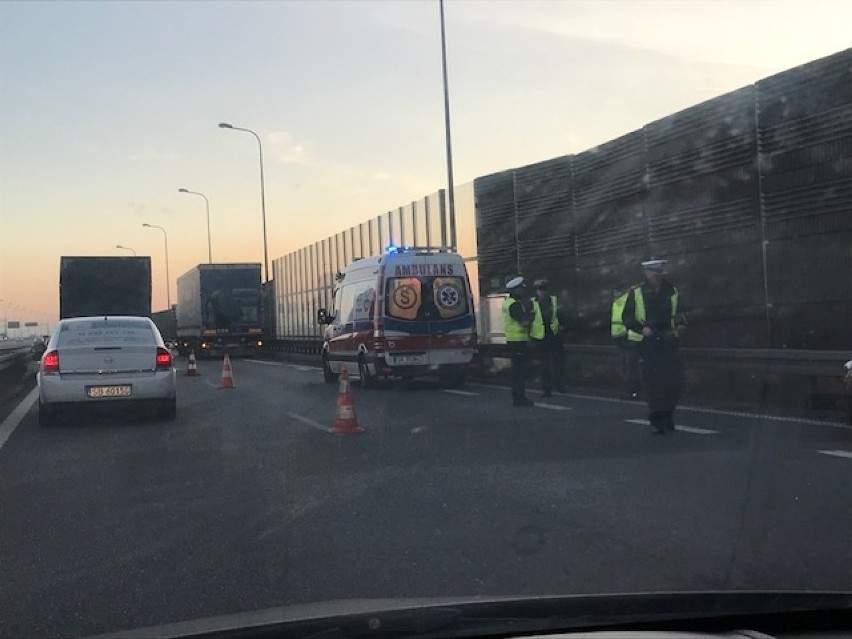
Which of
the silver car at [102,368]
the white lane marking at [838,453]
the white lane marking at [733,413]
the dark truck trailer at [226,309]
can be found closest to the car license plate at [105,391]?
the silver car at [102,368]

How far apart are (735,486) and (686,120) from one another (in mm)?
13590

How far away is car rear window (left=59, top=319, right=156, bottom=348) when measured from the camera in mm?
12750

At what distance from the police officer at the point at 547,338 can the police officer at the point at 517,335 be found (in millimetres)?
1110

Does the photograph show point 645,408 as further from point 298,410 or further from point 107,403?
point 107,403

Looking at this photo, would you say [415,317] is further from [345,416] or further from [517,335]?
[345,416]

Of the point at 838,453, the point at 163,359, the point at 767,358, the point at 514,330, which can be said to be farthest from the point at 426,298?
the point at 838,453

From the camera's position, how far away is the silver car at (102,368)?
12492 mm

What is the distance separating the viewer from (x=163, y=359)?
1305 centimetres

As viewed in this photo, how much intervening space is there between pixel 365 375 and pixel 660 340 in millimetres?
8909

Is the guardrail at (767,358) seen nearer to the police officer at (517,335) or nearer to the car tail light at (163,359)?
the police officer at (517,335)

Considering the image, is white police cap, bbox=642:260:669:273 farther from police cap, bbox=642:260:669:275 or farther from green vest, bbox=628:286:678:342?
green vest, bbox=628:286:678:342

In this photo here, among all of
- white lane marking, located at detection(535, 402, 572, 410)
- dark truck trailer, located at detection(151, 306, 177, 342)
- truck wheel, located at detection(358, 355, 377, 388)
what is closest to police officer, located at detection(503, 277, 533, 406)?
white lane marking, located at detection(535, 402, 572, 410)

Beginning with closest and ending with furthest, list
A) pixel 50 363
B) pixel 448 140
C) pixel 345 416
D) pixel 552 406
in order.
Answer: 1. pixel 345 416
2. pixel 50 363
3. pixel 552 406
4. pixel 448 140

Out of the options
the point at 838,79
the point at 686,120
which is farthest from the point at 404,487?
the point at 686,120
